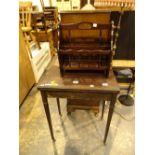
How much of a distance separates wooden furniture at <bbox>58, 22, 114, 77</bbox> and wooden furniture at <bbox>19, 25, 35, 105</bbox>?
97cm

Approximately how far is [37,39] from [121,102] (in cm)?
204

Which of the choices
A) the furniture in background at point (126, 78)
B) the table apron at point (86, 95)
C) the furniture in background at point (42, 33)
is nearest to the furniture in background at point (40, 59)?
the furniture in background at point (42, 33)

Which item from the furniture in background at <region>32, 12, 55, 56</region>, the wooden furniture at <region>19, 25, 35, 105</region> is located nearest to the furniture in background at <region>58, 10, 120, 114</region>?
the wooden furniture at <region>19, 25, 35, 105</region>

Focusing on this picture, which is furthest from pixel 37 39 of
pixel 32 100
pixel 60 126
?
pixel 60 126

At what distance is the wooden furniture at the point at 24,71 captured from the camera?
6.72ft

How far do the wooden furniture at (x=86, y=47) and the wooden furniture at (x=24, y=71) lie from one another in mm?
965

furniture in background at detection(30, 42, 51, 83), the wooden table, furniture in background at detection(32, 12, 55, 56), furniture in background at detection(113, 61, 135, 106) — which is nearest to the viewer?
the wooden table

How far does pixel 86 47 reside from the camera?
4.05 ft

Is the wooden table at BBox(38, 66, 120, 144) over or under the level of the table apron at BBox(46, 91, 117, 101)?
over

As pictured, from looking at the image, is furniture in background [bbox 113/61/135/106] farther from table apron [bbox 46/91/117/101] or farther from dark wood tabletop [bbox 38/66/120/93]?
table apron [bbox 46/91/117/101]

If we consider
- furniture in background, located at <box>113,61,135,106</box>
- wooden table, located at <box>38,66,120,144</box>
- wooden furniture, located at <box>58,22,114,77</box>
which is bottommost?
furniture in background, located at <box>113,61,135,106</box>

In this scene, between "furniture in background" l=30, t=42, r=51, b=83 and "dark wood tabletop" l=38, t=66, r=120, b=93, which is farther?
"furniture in background" l=30, t=42, r=51, b=83

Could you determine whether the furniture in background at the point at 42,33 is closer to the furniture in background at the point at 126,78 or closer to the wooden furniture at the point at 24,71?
the wooden furniture at the point at 24,71

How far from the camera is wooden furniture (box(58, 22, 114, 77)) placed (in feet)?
3.89
